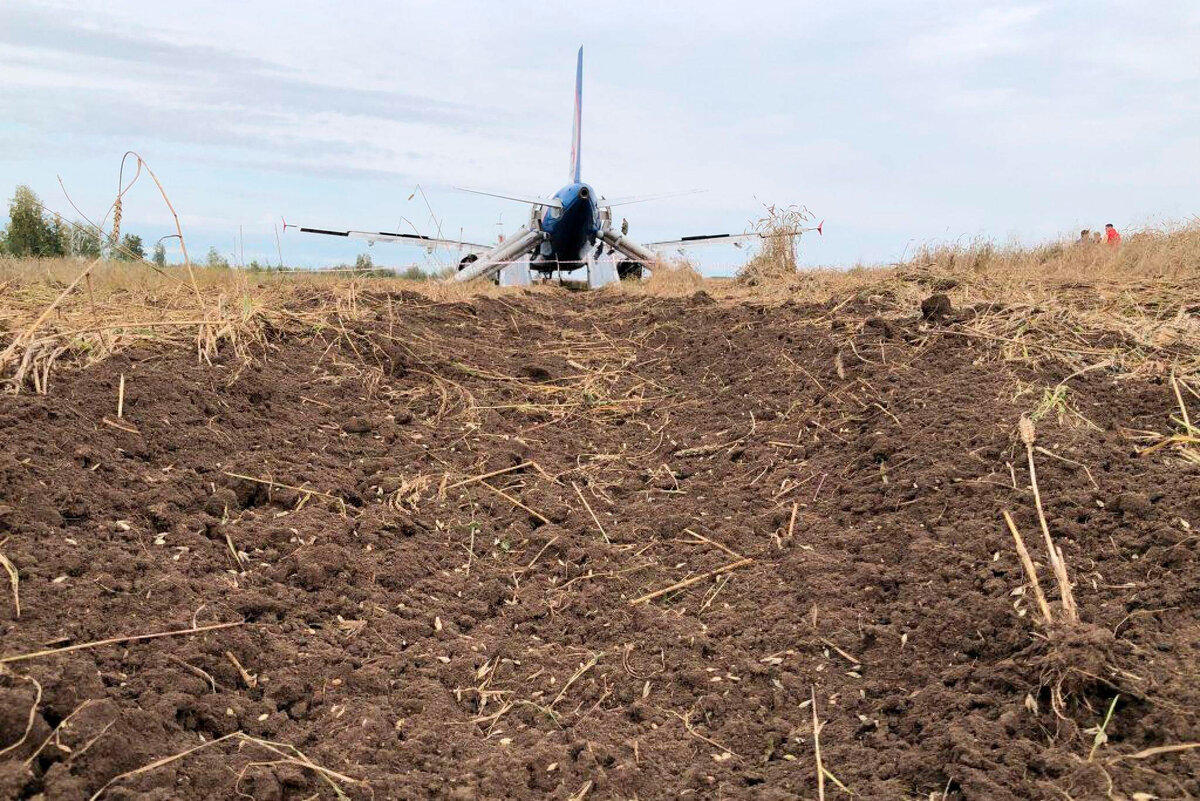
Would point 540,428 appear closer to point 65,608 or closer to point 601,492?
point 601,492

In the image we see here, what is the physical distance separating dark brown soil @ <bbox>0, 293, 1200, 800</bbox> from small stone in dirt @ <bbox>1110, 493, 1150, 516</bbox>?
0.03m

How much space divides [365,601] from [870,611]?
164cm

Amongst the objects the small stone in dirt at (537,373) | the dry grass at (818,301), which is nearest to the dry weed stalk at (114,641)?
the dry grass at (818,301)

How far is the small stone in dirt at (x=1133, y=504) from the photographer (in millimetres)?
2670

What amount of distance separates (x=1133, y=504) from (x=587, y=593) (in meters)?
1.79

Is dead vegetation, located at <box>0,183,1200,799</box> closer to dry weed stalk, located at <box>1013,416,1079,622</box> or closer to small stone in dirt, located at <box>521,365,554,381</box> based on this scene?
dry weed stalk, located at <box>1013,416,1079,622</box>

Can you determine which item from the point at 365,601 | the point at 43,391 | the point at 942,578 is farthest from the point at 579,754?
the point at 43,391

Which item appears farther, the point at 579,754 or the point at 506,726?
the point at 506,726

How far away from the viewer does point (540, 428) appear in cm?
471

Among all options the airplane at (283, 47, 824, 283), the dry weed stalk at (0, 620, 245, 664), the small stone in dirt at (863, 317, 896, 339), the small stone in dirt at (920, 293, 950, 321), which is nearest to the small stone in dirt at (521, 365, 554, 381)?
the small stone in dirt at (863, 317, 896, 339)

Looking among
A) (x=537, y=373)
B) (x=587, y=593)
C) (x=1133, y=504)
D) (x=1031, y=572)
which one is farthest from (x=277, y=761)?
(x=537, y=373)

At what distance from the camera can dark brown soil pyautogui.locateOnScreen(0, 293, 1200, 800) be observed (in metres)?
2.01

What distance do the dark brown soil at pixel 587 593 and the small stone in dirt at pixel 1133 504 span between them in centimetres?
3

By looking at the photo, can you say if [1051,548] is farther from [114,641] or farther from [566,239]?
[566,239]
